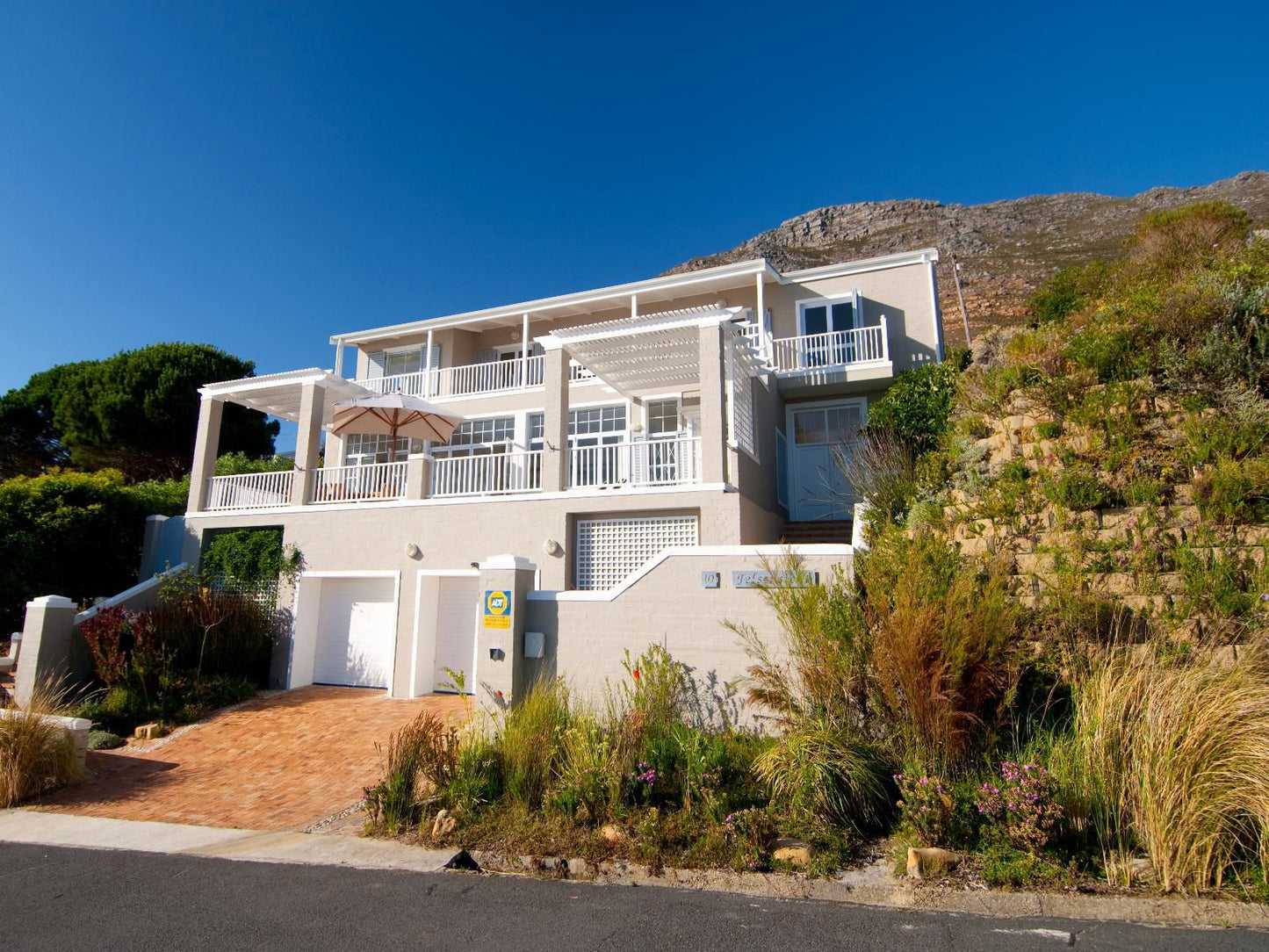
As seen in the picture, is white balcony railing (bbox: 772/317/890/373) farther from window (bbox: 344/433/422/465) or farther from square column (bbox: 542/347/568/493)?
window (bbox: 344/433/422/465)

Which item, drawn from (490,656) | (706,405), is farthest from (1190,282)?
→ (490,656)

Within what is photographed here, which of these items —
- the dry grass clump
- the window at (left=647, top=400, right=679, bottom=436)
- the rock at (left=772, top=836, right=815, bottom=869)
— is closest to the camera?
the rock at (left=772, top=836, right=815, bottom=869)

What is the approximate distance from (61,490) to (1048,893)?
1748cm

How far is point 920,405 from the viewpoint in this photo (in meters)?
14.0

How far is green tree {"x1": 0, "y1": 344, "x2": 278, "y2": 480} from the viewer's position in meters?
25.8

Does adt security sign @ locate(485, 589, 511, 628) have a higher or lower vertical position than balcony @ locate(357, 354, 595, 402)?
lower

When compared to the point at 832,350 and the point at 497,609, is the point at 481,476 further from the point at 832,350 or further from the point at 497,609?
the point at 832,350

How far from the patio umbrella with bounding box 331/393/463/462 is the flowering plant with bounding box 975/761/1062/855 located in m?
12.4

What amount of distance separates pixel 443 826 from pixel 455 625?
751 centimetres

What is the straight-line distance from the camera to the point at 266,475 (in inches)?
601

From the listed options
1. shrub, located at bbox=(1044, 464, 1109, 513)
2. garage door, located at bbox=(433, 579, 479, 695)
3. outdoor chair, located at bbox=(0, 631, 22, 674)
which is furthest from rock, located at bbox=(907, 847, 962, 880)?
outdoor chair, located at bbox=(0, 631, 22, 674)

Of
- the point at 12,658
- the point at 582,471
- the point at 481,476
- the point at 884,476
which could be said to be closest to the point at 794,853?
the point at 884,476

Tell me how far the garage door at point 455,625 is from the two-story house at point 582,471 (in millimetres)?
35

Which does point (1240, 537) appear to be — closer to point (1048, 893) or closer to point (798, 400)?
point (1048, 893)
